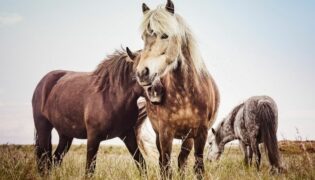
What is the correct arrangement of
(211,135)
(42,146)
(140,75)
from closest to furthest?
(140,75), (42,146), (211,135)

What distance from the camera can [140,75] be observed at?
13.6ft

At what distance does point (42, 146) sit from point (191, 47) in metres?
2.97

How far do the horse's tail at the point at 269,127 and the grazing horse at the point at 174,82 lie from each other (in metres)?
2.17

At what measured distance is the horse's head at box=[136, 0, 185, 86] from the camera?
427 centimetres

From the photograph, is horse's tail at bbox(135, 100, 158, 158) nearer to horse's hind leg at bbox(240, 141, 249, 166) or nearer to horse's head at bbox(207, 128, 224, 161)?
horse's hind leg at bbox(240, 141, 249, 166)

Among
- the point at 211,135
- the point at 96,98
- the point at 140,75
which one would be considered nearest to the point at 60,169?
the point at 96,98

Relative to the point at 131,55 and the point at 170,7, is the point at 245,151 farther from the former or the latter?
the point at 170,7

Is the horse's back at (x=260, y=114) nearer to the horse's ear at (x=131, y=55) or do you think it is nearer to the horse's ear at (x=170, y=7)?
the horse's ear at (x=131, y=55)

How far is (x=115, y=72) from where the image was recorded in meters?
5.16

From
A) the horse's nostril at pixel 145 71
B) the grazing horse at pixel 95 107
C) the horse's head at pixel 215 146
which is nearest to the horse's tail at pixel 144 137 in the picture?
the grazing horse at pixel 95 107

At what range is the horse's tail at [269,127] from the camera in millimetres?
6426

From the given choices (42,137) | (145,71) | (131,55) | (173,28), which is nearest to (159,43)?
(173,28)

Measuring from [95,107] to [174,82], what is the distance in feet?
3.50

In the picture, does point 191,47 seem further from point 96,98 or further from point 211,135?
point 211,135
